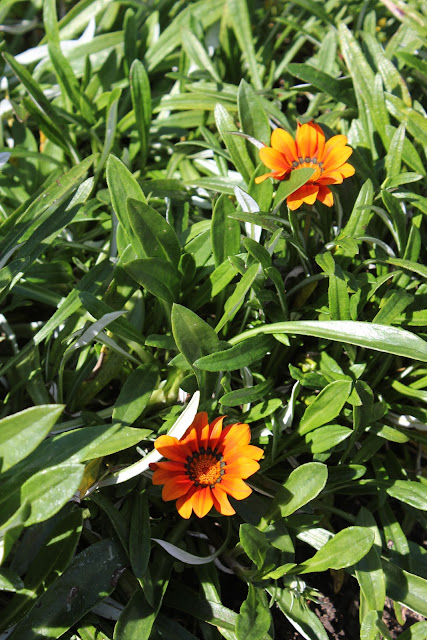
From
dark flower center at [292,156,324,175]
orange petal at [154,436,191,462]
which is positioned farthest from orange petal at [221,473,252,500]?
dark flower center at [292,156,324,175]

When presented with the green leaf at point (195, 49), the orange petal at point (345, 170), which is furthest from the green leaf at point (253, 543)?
the green leaf at point (195, 49)

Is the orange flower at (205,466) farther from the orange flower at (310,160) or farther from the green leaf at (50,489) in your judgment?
the orange flower at (310,160)

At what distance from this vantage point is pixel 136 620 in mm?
1299

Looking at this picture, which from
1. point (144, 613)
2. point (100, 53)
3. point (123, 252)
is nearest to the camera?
point (144, 613)

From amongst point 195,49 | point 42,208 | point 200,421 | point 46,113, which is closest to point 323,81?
point 195,49

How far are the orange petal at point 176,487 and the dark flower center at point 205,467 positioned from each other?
24 millimetres

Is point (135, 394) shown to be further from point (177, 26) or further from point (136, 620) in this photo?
point (177, 26)

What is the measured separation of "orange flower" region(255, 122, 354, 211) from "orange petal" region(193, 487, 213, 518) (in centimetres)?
65

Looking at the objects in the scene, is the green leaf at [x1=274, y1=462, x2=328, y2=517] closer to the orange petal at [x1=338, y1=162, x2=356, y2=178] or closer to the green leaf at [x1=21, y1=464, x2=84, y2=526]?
the green leaf at [x1=21, y1=464, x2=84, y2=526]

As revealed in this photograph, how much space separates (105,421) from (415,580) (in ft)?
2.68

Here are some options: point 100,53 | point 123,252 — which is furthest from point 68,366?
point 100,53

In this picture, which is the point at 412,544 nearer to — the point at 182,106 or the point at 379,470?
the point at 379,470

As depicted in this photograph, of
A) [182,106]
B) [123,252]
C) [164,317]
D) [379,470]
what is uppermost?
[182,106]

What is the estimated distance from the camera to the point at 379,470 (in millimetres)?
1632
